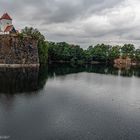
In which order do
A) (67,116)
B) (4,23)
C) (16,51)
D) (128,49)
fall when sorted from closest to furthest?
(67,116) < (16,51) < (4,23) < (128,49)

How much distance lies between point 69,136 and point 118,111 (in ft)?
23.2

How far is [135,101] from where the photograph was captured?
24438 mm

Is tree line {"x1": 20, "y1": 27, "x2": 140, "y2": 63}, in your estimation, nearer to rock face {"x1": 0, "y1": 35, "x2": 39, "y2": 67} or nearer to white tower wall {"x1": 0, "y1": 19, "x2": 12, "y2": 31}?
white tower wall {"x1": 0, "y1": 19, "x2": 12, "y2": 31}

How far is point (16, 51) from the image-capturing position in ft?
173

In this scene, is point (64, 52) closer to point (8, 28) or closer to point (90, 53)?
point (90, 53)

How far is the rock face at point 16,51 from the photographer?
51.4 m

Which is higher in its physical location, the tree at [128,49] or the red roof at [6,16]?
the red roof at [6,16]

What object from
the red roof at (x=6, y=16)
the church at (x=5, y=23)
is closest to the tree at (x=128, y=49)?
the red roof at (x=6, y=16)

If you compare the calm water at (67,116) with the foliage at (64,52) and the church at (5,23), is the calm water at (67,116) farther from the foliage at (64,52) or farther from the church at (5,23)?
the foliage at (64,52)

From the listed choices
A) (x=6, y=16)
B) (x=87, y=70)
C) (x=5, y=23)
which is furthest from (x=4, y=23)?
(x=87, y=70)

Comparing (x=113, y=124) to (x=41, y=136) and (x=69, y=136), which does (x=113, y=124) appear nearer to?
(x=69, y=136)

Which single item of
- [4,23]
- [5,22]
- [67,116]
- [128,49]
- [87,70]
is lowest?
[67,116]

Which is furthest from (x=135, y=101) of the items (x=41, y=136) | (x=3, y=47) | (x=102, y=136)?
(x=3, y=47)

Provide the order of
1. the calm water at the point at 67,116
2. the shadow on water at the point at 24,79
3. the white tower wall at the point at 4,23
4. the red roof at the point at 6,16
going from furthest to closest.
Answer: the red roof at the point at 6,16
the white tower wall at the point at 4,23
the shadow on water at the point at 24,79
the calm water at the point at 67,116
